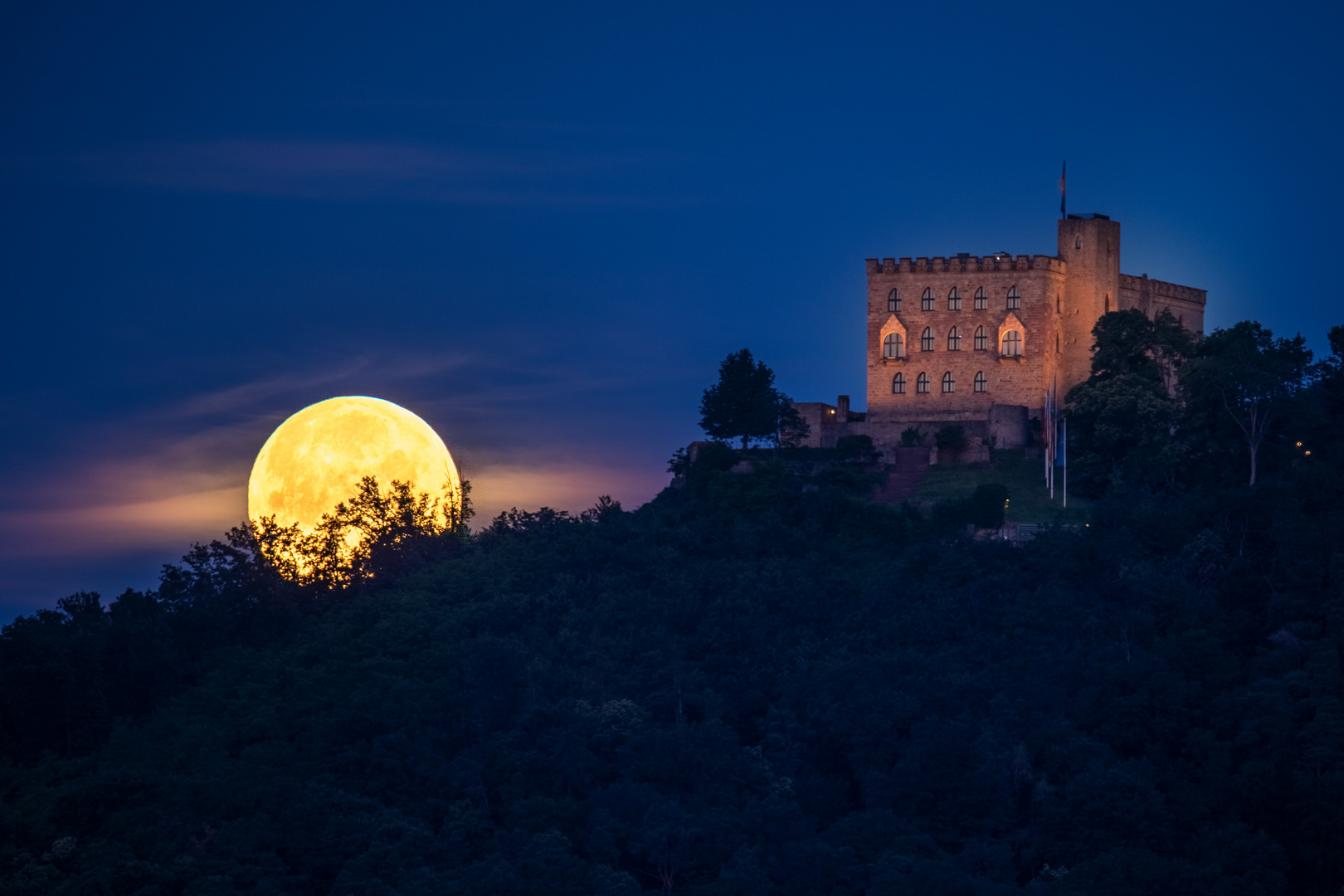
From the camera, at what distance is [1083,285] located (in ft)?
280

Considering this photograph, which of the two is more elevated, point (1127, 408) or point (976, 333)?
point (976, 333)

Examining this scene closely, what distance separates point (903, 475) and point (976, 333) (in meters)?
7.65

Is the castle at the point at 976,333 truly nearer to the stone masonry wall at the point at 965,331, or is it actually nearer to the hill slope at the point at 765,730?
the stone masonry wall at the point at 965,331

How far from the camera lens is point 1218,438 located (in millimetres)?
74750

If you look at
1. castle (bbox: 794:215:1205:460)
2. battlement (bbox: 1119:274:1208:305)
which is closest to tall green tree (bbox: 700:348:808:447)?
castle (bbox: 794:215:1205:460)

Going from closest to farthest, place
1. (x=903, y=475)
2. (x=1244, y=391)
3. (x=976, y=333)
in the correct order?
(x=1244, y=391) → (x=903, y=475) → (x=976, y=333)

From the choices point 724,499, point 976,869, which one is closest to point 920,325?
point 724,499

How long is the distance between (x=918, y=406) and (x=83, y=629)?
1238 inches

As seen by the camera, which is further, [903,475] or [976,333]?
[976,333]

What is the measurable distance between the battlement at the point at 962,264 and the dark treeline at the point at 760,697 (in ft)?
19.0

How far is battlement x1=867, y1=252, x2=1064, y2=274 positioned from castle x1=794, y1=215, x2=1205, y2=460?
0.03 meters

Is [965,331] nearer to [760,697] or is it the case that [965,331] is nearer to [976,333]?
[976,333]

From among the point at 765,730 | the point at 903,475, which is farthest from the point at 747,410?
the point at 765,730

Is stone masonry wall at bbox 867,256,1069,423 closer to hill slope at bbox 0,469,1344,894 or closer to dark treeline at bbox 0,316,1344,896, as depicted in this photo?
dark treeline at bbox 0,316,1344,896
